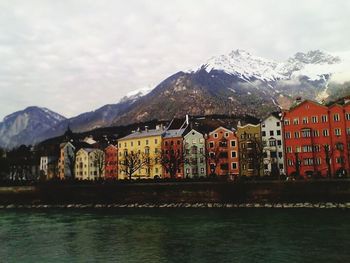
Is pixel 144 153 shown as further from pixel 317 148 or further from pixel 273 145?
pixel 317 148

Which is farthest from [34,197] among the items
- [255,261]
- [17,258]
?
[255,261]

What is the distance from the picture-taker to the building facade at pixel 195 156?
336ft

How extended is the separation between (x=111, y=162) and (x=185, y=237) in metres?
86.0

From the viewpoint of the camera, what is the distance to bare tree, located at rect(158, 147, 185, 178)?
308 ft

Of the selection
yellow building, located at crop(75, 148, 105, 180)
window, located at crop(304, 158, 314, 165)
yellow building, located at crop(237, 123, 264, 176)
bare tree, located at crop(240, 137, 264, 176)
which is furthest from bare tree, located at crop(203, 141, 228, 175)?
yellow building, located at crop(75, 148, 105, 180)

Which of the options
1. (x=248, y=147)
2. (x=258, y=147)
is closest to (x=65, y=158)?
(x=248, y=147)

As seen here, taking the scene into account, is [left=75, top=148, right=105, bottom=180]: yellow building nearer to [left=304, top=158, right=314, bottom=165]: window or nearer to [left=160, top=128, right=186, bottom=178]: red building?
[left=160, top=128, right=186, bottom=178]: red building

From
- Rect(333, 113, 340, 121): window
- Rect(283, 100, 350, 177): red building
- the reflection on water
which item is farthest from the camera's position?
Rect(333, 113, 340, 121): window

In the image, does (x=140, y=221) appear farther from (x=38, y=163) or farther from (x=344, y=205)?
(x=38, y=163)

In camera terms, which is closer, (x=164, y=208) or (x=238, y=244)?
(x=238, y=244)

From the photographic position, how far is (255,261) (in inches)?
1153

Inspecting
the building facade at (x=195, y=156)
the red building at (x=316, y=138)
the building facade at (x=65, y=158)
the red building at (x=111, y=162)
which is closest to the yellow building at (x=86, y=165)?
the building facade at (x=65, y=158)

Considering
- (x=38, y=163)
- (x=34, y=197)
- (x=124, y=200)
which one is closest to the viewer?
(x=124, y=200)

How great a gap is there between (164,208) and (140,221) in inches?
602
